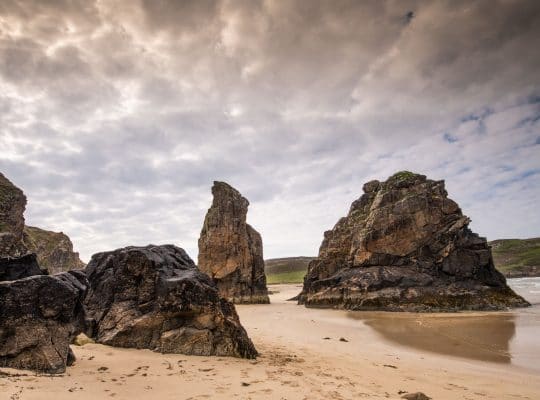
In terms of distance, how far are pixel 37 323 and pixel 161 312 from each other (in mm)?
3316

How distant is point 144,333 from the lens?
9945mm

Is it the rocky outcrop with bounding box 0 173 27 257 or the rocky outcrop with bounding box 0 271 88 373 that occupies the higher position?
the rocky outcrop with bounding box 0 173 27 257

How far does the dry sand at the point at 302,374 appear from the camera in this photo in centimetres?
630

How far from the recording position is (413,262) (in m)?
34.8

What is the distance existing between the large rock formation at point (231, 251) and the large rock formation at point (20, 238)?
18798 millimetres

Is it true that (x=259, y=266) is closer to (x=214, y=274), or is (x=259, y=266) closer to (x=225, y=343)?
(x=214, y=274)

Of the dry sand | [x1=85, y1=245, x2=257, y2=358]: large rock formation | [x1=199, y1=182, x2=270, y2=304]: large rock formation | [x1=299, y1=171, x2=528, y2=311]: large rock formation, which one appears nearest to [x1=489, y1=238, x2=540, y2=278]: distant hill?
[x1=299, y1=171, x2=528, y2=311]: large rock formation

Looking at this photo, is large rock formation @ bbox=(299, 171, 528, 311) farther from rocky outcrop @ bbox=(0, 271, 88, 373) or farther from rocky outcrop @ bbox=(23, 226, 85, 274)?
rocky outcrop @ bbox=(23, 226, 85, 274)

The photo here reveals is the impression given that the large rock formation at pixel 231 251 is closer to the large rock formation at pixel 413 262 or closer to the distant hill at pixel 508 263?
the large rock formation at pixel 413 262

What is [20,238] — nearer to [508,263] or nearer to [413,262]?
[413,262]

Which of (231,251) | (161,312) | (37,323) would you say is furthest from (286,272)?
(37,323)

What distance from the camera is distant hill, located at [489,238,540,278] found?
100125 millimetres

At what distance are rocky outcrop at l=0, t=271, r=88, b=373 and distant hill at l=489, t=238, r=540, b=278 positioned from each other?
10971 centimetres

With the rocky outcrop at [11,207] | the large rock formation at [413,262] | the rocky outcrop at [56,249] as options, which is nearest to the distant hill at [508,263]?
the rocky outcrop at [56,249]
